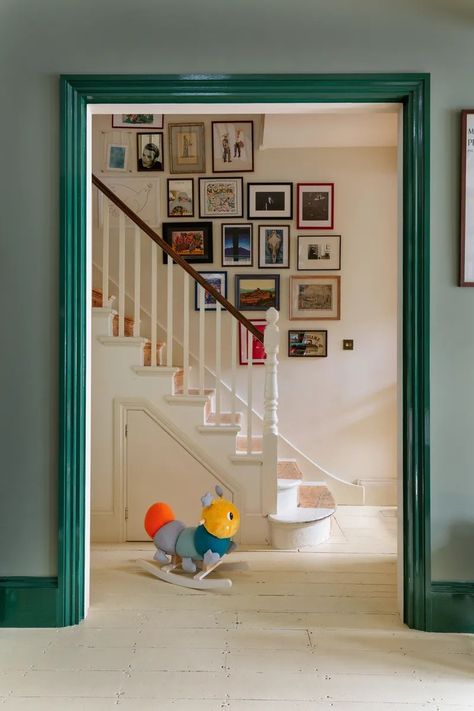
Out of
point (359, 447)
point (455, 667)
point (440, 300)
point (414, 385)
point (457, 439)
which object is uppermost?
point (440, 300)

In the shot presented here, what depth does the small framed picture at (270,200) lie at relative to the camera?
4707 mm

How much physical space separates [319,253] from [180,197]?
1.20 m

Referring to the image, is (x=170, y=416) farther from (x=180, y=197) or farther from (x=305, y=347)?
(x=180, y=197)

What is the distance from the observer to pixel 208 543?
9.91ft

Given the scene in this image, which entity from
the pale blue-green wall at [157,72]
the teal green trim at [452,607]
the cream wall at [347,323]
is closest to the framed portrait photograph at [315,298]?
the cream wall at [347,323]

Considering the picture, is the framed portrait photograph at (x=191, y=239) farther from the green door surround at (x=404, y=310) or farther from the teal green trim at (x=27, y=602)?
the teal green trim at (x=27, y=602)

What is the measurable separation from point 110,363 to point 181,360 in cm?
117

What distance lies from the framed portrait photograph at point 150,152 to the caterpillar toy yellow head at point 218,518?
113 inches

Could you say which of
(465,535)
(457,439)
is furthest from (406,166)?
(465,535)

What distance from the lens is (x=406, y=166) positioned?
8.13 ft

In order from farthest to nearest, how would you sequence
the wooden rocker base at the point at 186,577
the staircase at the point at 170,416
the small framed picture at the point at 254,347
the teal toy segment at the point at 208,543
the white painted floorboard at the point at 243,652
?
1. the small framed picture at the point at 254,347
2. the staircase at the point at 170,416
3. the teal toy segment at the point at 208,543
4. the wooden rocker base at the point at 186,577
5. the white painted floorboard at the point at 243,652

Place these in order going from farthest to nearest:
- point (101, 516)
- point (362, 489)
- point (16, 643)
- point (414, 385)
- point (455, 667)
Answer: point (362, 489), point (101, 516), point (414, 385), point (16, 643), point (455, 667)

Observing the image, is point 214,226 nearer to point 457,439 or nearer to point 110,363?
point 110,363

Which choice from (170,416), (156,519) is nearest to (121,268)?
(170,416)
